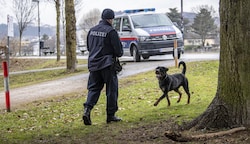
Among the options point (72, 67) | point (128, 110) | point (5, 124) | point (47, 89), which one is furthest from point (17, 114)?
point (72, 67)

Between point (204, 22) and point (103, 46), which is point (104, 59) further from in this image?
point (204, 22)

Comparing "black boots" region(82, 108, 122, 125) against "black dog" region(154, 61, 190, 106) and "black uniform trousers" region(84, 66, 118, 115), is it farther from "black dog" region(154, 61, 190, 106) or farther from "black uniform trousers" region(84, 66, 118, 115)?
"black dog" region(154, 61, 190, 106)

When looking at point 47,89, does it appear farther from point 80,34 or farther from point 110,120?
point 80,34

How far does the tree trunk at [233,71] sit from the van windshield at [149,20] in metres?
15.1

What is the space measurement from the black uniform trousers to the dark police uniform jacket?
0.42 feet

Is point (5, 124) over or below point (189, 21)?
below

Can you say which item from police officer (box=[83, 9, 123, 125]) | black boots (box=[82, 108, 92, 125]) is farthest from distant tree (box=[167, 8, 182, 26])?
black boots (box=[82, 108, 92, 125])

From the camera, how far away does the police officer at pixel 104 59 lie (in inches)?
285

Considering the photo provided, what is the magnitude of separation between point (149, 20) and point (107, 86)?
13.8 meters

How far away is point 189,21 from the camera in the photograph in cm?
7269

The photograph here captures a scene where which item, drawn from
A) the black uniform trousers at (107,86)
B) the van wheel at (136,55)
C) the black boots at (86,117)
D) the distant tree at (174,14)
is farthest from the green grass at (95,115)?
the distant tree at (174,14)

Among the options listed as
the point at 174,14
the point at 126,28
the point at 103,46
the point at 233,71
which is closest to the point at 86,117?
the point at 103,46

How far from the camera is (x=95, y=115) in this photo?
866cm

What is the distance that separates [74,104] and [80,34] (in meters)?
72.7
